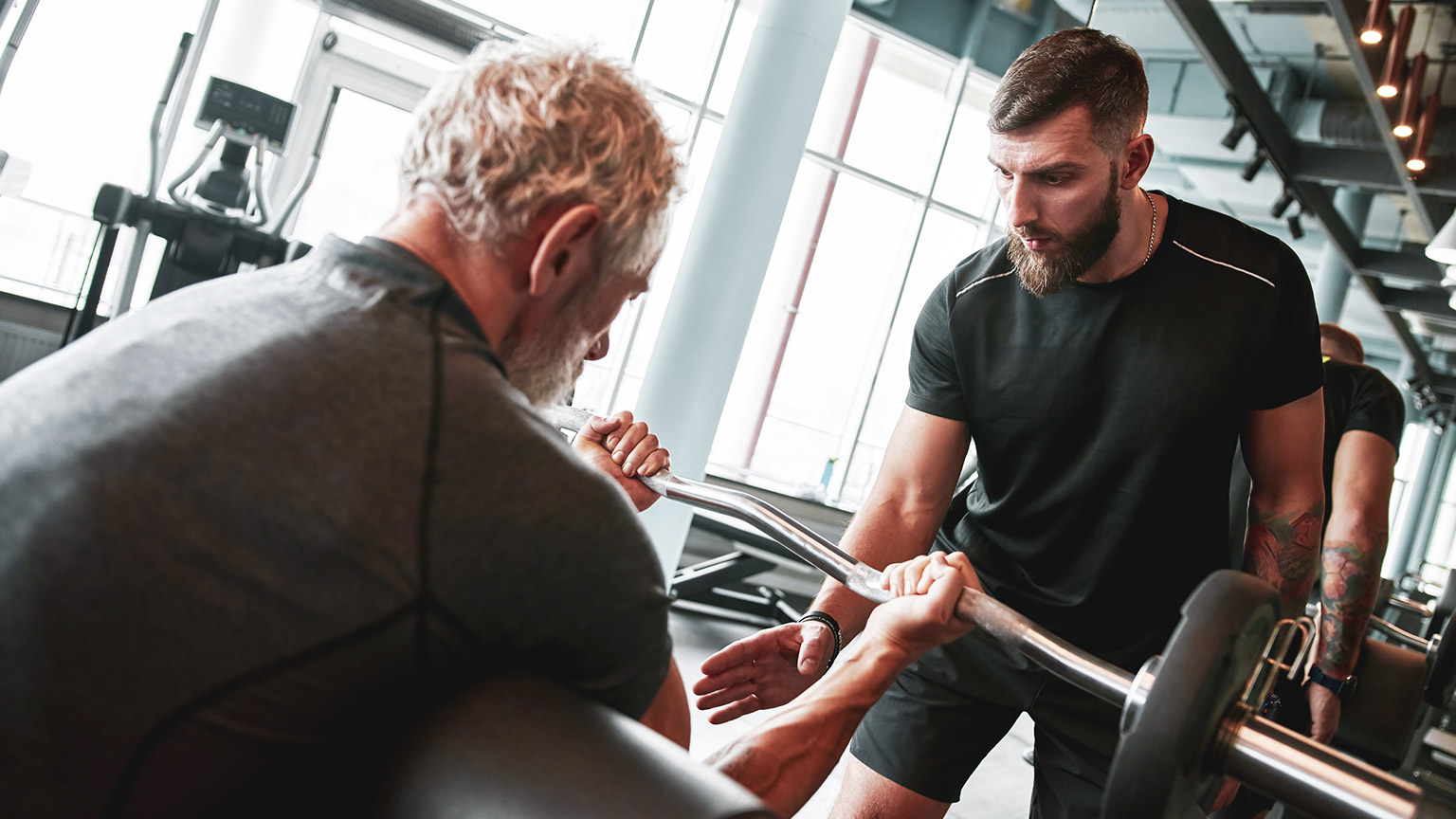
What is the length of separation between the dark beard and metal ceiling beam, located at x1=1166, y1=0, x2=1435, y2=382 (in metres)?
3.79

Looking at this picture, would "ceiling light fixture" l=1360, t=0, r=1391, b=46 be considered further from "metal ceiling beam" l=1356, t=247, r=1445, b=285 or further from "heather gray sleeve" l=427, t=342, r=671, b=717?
"heather gray sleeve" l=427, t=342, r=671, b=717

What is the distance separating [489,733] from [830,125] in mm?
7899

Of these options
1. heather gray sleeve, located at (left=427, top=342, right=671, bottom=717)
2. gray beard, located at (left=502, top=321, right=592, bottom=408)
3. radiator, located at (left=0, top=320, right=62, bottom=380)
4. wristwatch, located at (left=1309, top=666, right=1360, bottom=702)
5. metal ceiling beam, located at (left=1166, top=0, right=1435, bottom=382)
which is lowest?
radiator, located at (left=0, top=320, right=62, bottom=380)

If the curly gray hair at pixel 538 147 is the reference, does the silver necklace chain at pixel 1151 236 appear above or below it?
above

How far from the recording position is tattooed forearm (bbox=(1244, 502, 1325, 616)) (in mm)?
1494

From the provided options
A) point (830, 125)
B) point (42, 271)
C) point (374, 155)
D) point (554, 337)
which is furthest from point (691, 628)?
point (830, 125)

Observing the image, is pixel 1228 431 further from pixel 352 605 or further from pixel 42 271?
pixel 42 271

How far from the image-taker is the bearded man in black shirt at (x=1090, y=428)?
1468 mm

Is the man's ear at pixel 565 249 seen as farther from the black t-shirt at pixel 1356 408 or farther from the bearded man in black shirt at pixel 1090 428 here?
the black t-shirt at pixel 1356 408

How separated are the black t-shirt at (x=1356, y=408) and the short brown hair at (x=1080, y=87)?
4.74ft

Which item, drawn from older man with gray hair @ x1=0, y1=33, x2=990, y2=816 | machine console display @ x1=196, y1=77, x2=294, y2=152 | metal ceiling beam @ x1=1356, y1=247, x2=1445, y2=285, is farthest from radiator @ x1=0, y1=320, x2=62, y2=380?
metal ceiling beam @ x1=1356, y1=247, x2=1445, y2=285

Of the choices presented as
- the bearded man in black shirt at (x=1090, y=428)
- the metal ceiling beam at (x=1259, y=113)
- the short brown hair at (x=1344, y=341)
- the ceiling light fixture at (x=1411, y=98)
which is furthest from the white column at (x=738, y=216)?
the ceiling light fixture at (x=1411, y=98)

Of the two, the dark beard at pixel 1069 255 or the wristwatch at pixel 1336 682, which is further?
the wristwatch at pixel 1336 682

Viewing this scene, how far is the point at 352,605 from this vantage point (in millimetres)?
638
